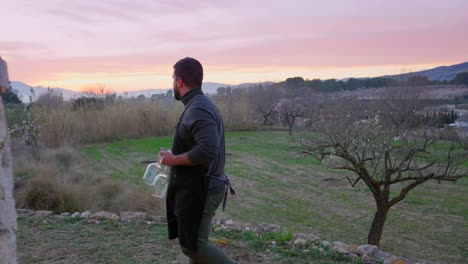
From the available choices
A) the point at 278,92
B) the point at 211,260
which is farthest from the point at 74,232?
the point at 278,92

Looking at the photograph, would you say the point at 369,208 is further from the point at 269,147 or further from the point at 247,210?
the point at 269,147

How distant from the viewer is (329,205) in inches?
331

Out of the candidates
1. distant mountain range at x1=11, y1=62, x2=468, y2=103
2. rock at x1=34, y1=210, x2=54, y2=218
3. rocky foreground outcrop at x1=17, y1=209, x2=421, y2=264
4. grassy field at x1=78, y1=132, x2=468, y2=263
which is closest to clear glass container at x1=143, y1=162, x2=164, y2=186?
rocky foreground outcrop at x1=17, y1=209, x2=421, y2=264

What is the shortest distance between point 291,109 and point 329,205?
39.3ft

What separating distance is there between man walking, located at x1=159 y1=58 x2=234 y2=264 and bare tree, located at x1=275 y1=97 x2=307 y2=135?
652 inches

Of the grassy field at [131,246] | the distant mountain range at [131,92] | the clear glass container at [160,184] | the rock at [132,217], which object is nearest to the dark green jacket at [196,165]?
the clear glass container at [160,184]

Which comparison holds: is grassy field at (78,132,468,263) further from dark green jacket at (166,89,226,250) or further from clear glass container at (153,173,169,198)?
dark green jacket at (166,89,226,250)

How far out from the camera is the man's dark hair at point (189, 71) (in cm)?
274

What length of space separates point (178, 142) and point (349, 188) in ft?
25.1

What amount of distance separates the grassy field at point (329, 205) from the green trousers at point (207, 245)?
3.98m

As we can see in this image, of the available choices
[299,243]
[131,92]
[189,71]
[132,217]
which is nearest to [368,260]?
[299,243]

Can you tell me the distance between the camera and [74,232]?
489cm

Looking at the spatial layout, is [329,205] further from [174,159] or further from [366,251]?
[174,159]

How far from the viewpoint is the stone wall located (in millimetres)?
2047
